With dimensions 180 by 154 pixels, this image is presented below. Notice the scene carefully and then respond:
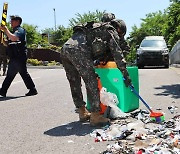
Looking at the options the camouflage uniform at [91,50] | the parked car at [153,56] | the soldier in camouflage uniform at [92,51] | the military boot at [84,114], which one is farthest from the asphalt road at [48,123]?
the parked car at [153,56]

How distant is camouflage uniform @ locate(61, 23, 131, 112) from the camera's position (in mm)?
5973

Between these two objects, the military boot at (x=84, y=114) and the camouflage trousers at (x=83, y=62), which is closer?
the camouflage trousers at (x=83, y=62)

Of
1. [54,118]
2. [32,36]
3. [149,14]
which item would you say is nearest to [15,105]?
[54,118]

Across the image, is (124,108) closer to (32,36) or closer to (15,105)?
(15,105)

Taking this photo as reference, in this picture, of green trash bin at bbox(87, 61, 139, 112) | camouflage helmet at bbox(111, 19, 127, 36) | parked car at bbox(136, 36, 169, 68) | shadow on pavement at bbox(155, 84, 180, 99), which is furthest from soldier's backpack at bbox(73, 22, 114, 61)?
parked car at bbox(136, 36, 169, 68)

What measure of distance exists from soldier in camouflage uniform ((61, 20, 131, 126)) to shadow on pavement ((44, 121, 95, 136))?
169 mm

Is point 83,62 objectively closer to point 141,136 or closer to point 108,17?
point 108,17

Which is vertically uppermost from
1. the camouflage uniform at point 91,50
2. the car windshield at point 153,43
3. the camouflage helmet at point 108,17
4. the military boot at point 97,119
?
the camouflage helmet at point 108,17

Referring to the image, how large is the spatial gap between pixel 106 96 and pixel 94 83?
1.63ft

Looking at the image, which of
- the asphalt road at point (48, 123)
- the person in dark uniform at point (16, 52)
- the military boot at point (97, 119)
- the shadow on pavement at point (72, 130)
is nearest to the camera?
the asphalt road at point (48, 123)

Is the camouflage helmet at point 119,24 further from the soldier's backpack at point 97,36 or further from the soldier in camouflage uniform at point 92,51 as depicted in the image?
the soldier's backpack at point 97,36

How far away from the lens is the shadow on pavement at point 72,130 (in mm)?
5859

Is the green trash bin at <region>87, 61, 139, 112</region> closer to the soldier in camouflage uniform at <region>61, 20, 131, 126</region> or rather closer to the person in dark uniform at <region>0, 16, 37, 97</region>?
the soldier in camouflage uniform at <region>61, 20, 131, 126</region>

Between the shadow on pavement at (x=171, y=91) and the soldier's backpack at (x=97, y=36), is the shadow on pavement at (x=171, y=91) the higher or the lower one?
the lower one
